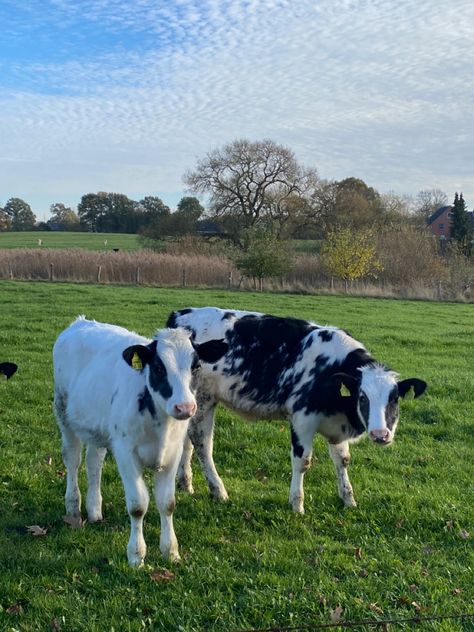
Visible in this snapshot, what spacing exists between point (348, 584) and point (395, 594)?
388mm

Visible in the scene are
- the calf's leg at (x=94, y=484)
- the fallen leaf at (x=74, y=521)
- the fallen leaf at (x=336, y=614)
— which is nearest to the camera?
the fallen leaf at (x=336, y=614)

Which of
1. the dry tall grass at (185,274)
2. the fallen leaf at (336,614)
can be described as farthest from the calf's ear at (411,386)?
the dry tall grass at (185,274)

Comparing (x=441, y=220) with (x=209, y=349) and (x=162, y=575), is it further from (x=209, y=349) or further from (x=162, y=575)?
(x=162, y=575)

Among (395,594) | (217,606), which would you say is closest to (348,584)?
(395,594)

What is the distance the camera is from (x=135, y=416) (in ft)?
18.0

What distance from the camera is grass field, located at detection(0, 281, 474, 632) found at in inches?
188

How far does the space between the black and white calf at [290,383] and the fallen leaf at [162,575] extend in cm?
176

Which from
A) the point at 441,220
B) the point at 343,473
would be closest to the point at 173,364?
the point at 343,473

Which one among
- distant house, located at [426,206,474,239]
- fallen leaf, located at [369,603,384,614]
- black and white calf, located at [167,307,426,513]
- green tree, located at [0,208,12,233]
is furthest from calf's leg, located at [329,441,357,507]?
green tree, located at [0,208,12,233]

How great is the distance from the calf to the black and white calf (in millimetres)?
1310

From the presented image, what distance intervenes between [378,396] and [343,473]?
4.48 feet

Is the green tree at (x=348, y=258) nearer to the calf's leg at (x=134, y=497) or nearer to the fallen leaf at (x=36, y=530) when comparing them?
the fallen leaf at (x=36, y=530)

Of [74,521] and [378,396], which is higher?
[378,396]

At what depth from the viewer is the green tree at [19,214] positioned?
109m
